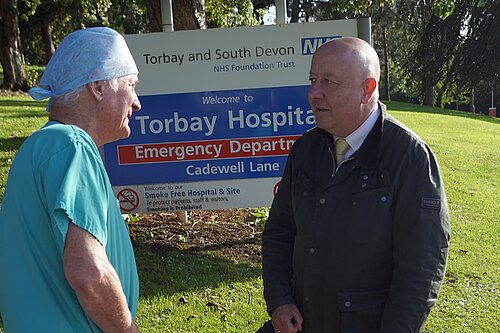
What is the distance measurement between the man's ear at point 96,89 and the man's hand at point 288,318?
1.33 m

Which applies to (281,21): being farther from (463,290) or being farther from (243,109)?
(463,290)

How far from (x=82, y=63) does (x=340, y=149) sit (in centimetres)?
120

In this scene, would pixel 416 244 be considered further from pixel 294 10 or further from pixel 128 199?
Answer: pixel 294 10

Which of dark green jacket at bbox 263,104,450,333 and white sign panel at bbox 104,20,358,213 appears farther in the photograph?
white sign panel at bbox 104,20,358,213

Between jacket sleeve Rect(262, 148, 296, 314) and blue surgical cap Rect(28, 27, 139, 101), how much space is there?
44.2 inches

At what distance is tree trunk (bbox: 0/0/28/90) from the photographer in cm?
1881

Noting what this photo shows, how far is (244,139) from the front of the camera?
5453 mm

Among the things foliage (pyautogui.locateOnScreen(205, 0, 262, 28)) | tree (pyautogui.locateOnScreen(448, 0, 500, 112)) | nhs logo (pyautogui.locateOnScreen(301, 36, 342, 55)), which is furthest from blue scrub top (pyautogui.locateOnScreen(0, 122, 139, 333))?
foliage (pyautogui.locateOnScreen(205, 0, 262, 28))

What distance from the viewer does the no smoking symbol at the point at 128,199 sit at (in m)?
5.54

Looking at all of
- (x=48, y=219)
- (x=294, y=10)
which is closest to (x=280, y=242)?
(x=48, y=219)

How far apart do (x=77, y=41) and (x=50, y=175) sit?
0.50 metres

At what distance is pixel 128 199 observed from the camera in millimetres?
5551

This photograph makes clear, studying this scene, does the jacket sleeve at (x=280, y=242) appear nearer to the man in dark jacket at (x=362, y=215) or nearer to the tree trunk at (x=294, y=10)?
the man in dark jacket at (x=362, y=215)

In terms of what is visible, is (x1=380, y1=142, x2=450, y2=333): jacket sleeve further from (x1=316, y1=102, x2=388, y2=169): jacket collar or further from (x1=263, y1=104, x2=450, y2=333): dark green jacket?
(x1=316, y1=102, x2=388, y2=169): jacket collar
